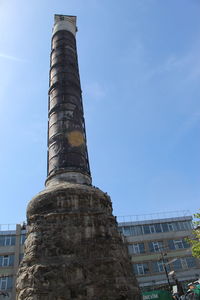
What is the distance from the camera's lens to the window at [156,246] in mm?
27156

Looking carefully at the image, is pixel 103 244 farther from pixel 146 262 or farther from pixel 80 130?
pixel 146 262

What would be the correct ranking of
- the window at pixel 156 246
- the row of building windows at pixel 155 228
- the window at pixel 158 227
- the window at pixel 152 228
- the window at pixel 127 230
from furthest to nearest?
the window at pixel 158 227, the window at pixel 152 228, the row of building windows at pixel 155 228, the window at pixel 127 230, the window at pixel 156 246

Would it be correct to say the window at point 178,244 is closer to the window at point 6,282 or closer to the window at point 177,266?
the window at point 177,266

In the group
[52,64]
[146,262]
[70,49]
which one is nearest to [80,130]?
[52,64]

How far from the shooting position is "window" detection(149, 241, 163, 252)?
27156mm

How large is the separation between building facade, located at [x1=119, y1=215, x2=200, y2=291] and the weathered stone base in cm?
1914

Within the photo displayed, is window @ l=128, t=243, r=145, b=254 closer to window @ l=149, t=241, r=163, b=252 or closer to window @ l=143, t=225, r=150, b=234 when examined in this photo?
window @ l=149, t=241, r=163, b=252

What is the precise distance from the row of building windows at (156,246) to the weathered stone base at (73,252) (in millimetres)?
21670

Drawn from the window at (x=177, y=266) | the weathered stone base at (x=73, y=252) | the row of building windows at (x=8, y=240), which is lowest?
the weathered stone base at (x=73, y=252)

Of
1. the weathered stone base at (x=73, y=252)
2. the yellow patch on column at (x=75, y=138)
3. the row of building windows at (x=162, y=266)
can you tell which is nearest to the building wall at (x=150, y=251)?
the row of building windows at (x=162, y=266)

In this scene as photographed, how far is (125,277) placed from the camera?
19.7 ft

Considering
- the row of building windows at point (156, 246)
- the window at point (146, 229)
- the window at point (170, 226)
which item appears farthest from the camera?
the window at point (170, 226)

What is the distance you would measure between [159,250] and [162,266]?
157cm

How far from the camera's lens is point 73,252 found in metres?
6.09
